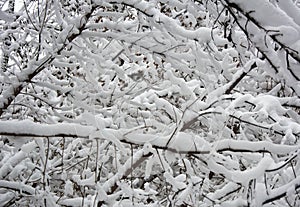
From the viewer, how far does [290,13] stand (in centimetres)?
192

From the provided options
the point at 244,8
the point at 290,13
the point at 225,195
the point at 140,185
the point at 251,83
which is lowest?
the point at 140,185

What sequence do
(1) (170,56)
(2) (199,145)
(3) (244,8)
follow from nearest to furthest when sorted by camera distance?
1. (3) (244,8)
2. (2) (199,145)
3. (1) (170,56)

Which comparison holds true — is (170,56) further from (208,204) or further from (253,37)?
(253,37)

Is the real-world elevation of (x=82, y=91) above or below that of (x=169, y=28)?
below

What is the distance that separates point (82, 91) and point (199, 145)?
1771 millimetres

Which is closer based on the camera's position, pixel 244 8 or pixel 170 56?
pixel 244 8

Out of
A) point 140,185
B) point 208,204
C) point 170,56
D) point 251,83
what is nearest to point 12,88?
point 170,56

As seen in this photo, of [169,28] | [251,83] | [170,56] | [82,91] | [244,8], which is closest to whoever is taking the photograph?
[244,8]

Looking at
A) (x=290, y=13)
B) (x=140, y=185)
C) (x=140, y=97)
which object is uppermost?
(x=290, y=13)

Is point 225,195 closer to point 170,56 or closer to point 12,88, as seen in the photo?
point 170,56

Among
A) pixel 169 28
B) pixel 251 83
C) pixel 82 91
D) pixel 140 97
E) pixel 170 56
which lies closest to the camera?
pixel 169 28

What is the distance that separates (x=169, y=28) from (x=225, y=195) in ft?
3.99

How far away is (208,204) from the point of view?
331cm

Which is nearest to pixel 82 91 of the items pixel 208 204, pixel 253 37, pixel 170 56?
pixel 170 56
